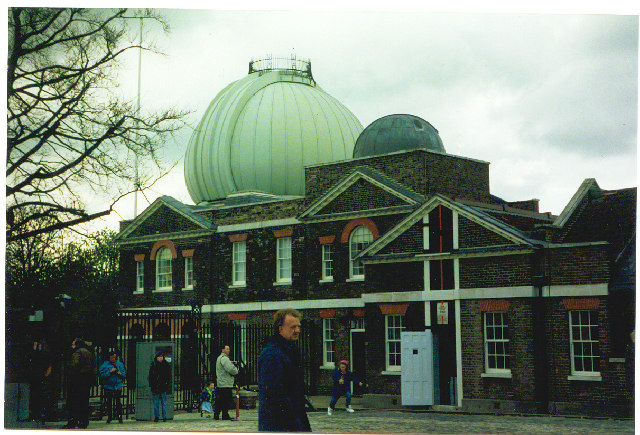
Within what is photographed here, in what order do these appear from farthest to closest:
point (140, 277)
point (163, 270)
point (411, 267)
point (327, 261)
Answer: point (140, 277)
point (163, 270)
point (327, 261)
point (411, 267)

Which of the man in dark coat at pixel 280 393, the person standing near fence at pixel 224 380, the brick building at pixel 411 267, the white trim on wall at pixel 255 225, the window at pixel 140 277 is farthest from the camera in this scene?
the window at pixel 140 277

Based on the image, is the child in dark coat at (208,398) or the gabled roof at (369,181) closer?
the child in dark coat at (208,398)

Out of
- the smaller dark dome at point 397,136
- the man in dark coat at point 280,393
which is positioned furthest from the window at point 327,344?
the man in dark coat at point 280,393

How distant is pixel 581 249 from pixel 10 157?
14.4 m

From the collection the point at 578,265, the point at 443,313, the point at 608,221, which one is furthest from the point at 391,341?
the point at 608,221

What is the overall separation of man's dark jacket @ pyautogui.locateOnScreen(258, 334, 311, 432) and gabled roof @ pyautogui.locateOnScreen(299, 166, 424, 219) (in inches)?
927

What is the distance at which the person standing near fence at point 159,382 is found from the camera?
21.4 metres

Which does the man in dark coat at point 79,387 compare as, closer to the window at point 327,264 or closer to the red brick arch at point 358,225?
the red brick arch at point 358,225

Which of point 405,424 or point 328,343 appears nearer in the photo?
point 405,424

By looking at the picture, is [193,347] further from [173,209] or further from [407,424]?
[173,209]

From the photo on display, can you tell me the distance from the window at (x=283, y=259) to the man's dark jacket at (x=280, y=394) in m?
27.5

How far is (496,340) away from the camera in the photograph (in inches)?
1067

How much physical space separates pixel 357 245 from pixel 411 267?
5383 millimetres

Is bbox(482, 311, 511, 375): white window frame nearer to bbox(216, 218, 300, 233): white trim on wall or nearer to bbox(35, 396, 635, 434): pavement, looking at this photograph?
bbox(35, 396, 635, 434): pavement
